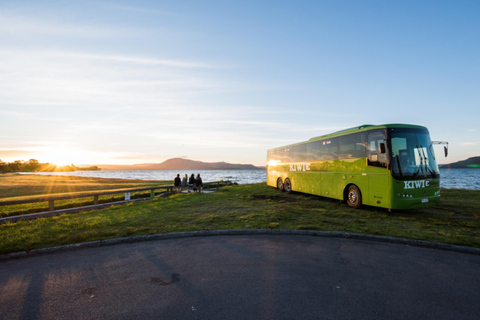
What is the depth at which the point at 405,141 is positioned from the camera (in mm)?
11430

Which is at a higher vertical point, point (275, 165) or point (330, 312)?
point (275, 165)

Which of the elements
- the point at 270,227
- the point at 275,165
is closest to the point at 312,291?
the point at 270,227

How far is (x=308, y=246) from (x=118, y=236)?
544 centimetres

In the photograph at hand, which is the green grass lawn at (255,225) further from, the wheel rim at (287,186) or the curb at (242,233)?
the wheel rim at (287,186)

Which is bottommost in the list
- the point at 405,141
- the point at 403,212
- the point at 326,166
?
the point at 403,212

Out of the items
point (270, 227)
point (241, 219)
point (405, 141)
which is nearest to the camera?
point (270, 227)

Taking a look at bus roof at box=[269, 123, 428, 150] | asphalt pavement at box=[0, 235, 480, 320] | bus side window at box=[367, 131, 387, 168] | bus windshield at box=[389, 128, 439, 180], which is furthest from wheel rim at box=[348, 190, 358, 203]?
asphalt pavement at box=[0, 235, 480, 320]

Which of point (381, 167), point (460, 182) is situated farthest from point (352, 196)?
point (460, 182)

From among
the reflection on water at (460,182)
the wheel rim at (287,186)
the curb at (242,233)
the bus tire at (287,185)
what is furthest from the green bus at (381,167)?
the reflection on water at (460,182)

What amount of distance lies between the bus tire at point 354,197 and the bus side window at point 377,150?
67.2 inches

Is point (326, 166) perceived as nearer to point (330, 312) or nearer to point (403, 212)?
point (403, 212)

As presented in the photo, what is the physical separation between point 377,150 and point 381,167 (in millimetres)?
799

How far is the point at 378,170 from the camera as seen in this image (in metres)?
11.7

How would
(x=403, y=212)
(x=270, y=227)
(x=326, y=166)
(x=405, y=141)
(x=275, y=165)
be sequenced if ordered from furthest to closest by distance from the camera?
(x=275, y=165)
(x=326, y=166)
(x=403, y=212)
(x=405, y=141)
(x=270, y=227)
